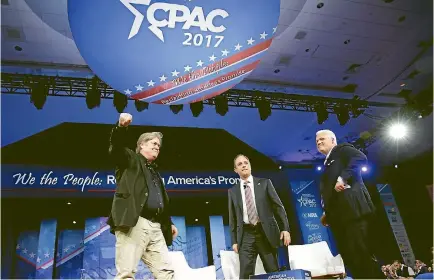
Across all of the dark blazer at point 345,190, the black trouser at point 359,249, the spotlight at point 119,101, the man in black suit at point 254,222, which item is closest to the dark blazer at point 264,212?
the man in black suit at point 254,222

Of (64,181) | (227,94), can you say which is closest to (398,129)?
(227,94)

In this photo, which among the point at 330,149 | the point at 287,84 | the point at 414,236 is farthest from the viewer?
the point at 414,236

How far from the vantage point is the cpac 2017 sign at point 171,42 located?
88.4 inches

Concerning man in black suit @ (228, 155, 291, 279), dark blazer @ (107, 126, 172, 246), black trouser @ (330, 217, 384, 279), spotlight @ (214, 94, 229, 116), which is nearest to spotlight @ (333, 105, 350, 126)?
spotlight @ (214, 94, 229, 116)

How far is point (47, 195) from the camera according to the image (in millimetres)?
7953

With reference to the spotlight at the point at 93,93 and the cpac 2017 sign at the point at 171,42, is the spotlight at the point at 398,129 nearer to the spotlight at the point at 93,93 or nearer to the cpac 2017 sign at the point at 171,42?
the spotlight at the point at 93,93

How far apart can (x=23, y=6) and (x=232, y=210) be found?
4407 millimetres

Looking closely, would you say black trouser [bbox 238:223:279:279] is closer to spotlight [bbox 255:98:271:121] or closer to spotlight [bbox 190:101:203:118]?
spotlight [bbox 190:101:203:118]

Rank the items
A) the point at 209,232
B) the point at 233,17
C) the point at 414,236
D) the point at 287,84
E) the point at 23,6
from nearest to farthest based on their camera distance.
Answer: the point at 233,17 → the point at 23,6 → the point at 287,84 → the point at 209,232 → the point at 414,236

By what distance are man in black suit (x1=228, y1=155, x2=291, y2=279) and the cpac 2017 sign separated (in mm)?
1707

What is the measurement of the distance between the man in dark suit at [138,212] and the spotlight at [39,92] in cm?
437

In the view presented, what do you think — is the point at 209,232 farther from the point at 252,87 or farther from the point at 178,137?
the point at 252,87

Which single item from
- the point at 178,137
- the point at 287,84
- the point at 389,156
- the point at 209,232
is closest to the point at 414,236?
the point at 389,156

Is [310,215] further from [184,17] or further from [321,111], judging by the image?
[184,17]
